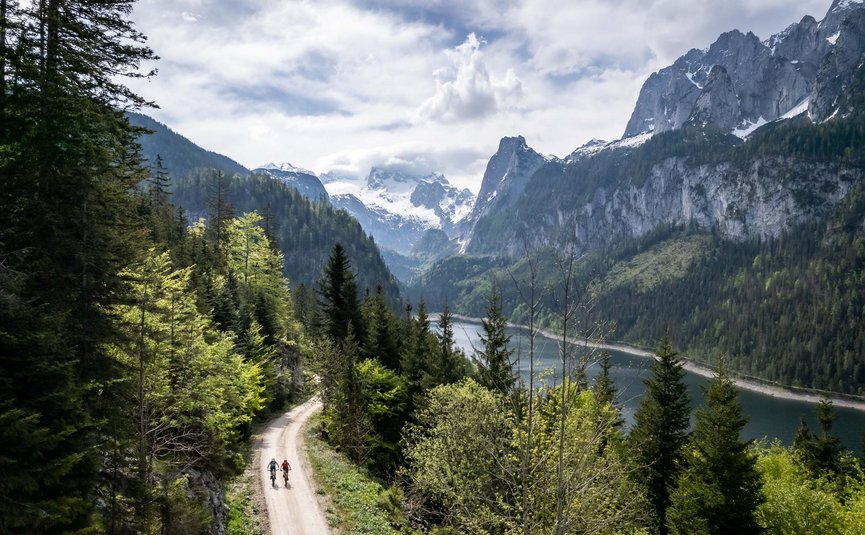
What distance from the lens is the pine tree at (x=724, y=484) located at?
23.5 m

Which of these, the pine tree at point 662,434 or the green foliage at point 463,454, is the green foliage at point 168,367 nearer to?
the green foliage at point 463,454

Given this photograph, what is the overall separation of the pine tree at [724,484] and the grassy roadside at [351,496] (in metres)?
15.6

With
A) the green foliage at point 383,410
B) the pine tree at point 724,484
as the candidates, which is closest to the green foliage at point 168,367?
the green foliage at point 383,410

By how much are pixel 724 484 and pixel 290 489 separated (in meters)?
24.4

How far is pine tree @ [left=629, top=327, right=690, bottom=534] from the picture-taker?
109ft

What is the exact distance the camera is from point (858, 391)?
13950 centimetres

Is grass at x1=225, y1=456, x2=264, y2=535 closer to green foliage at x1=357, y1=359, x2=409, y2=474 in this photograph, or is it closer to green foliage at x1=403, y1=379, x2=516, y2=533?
green foliage at x1=403, y1=379, x2=516, y2=533

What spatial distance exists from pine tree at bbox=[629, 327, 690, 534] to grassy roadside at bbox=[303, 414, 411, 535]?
17.2 metres

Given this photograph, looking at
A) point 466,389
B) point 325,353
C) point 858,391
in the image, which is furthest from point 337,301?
point 858,391

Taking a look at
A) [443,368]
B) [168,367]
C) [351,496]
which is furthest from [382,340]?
[168,367]

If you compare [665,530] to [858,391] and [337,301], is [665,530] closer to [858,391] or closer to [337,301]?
[337,301]

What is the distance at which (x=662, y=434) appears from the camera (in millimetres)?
33656

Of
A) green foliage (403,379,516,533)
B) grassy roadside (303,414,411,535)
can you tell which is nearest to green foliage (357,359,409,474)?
grassy roadside (303,414,411,535)

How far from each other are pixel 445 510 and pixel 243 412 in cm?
1712
